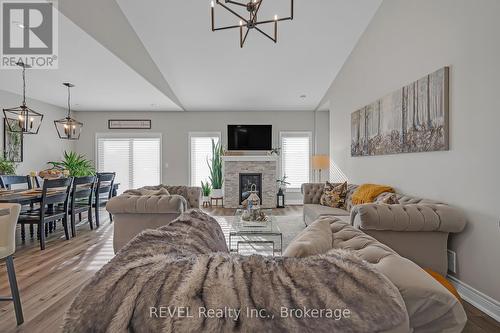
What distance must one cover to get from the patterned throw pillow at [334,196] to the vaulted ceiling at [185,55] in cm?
252

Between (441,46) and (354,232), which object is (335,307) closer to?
(354,232)

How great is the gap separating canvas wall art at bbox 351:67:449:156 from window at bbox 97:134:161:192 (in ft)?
18.2

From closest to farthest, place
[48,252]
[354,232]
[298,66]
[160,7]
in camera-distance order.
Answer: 1. [354,232]
2. [48,252]
3. [160,7]
4. [298,66]

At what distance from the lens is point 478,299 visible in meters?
2.14

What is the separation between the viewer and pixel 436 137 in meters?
2.62

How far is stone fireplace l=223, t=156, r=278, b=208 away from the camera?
7.02 meters

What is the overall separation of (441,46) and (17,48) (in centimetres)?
508

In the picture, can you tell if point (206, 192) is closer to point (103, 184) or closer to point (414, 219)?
point (103, 184)

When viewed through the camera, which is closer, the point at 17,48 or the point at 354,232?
the point at 354,232

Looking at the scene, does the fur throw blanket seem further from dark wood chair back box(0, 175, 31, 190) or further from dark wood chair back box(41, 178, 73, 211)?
A: dark wood chair back box(0, 175, 31, 190)

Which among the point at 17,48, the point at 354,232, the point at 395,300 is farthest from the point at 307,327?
the point at 17,48

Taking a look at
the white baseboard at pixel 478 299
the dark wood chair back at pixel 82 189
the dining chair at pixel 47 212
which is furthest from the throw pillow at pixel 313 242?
the dark wood chair back at pixel 82 189

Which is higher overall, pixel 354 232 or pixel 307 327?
pixel 354 232

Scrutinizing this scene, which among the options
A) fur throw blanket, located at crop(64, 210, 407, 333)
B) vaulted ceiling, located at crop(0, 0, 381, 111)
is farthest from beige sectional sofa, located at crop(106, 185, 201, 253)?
fur throw blanket, located at crop(64, 210, 407, 333)
